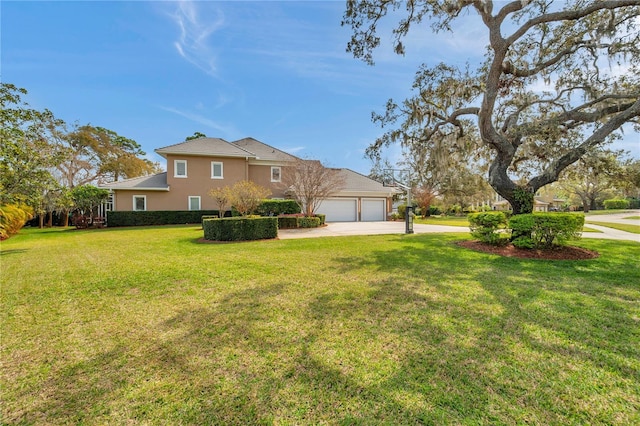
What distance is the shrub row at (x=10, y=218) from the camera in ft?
38.5

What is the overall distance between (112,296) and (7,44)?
9.34 m

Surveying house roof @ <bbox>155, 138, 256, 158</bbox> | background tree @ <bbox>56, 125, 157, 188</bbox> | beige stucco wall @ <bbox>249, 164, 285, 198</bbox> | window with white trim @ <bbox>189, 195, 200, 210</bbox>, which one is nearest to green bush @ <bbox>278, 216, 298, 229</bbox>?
beige stucco wall @ <bbox>249, 164, 285, 198</bbox>

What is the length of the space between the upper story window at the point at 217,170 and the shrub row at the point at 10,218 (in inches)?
390

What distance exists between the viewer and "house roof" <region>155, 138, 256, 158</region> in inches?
726

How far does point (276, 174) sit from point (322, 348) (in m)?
20.1

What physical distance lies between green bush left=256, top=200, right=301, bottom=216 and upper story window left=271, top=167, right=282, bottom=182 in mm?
4644

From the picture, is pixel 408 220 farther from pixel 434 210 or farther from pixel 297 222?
pixel 434 210

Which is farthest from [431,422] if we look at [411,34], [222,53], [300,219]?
[300,219]

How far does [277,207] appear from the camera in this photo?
1736cm

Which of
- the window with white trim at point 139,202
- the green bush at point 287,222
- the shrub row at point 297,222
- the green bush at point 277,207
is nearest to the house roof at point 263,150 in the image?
the green bush at point 277,207

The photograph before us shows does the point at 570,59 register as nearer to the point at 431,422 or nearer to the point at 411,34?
the point at 411,34

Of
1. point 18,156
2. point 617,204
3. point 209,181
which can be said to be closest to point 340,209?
point 209,181

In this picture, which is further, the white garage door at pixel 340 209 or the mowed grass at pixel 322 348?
the white garage door at pixel 340 209

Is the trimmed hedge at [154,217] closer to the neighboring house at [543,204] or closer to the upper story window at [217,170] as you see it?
the upper story window at [217,170]
